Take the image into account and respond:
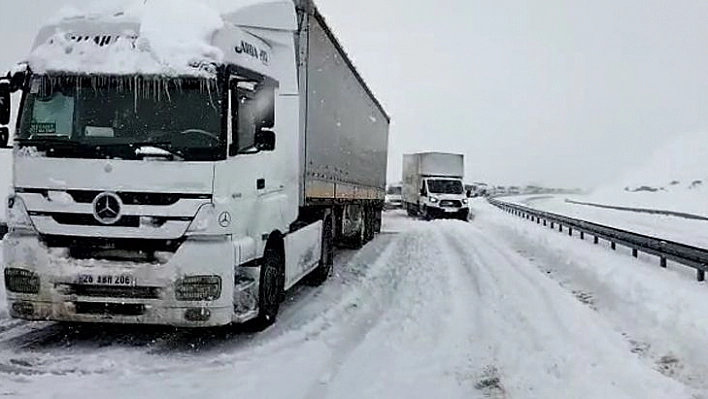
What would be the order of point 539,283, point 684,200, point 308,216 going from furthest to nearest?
1. point 684,200
2. point 539,283
3. point 308,216

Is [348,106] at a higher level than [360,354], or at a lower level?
higher

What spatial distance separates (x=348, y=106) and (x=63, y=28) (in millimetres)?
8859

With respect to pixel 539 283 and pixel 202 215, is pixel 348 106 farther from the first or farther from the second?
pixel 202 215

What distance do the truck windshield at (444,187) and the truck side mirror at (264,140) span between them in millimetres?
32492

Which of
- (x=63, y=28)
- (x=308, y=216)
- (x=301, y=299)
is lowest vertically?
(x=301, y=299)

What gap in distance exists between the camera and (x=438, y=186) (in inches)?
1620

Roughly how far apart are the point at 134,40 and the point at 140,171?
1461 mm

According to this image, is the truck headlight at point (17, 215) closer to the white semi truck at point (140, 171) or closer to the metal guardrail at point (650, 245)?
the white semi truck at point (140, 171)

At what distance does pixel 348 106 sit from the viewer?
650 inches

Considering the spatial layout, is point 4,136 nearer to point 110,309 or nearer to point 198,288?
point 110,309

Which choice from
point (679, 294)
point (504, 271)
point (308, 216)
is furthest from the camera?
point (504, 271)

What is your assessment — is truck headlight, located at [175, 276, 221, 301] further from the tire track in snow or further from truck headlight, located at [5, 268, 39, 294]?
the tire track in snow

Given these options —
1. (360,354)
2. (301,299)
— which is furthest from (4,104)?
(301,299)

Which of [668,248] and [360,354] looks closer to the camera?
[360,354]
